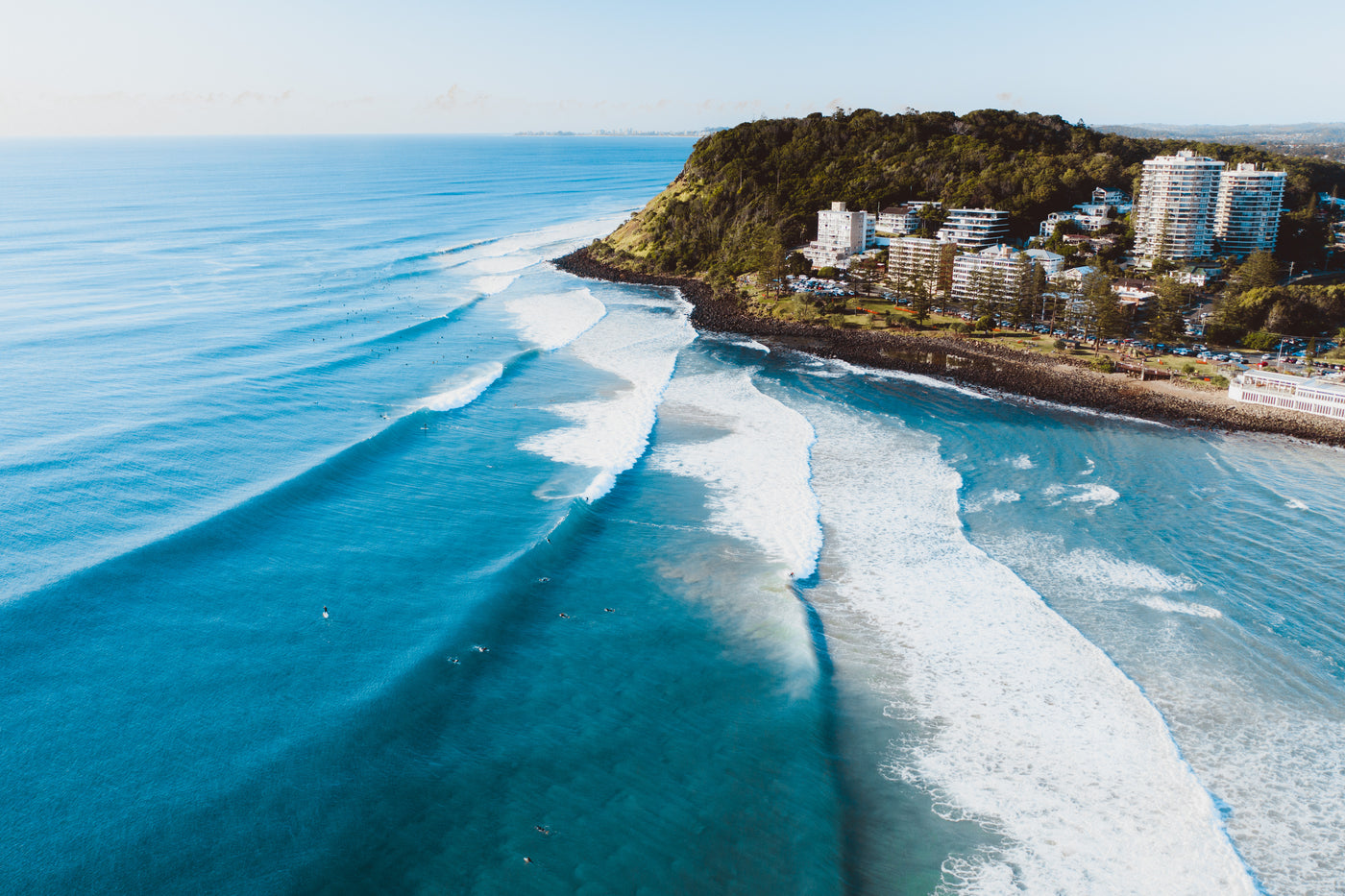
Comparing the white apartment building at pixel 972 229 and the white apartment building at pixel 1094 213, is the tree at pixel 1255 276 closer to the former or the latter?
the white apartment building at pixel 972 229

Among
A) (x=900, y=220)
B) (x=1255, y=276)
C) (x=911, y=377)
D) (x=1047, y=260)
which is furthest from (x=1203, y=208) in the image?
(x=911, y=377)

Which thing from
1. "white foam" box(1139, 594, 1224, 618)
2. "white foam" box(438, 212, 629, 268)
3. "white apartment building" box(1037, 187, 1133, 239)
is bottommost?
"white foam" box(1139, 594, 1224, 618)

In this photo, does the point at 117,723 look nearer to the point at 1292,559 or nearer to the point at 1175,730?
the point at 1175,730

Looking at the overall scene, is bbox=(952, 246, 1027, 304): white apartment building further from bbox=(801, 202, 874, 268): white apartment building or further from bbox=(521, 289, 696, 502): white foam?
bbox=(521, 289, 696, 502): white foam

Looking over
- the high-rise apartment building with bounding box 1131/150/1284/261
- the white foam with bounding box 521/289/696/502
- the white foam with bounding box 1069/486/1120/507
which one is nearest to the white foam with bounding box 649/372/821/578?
the white foam with bounding box 521/289/696/502

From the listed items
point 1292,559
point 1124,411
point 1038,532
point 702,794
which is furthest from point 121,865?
point 1124,411

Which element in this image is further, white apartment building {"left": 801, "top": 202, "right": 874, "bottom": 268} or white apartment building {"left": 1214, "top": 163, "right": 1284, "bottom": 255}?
white apartment building {"left": 801, "top": 202, "right": 874, "bottom": 268}
